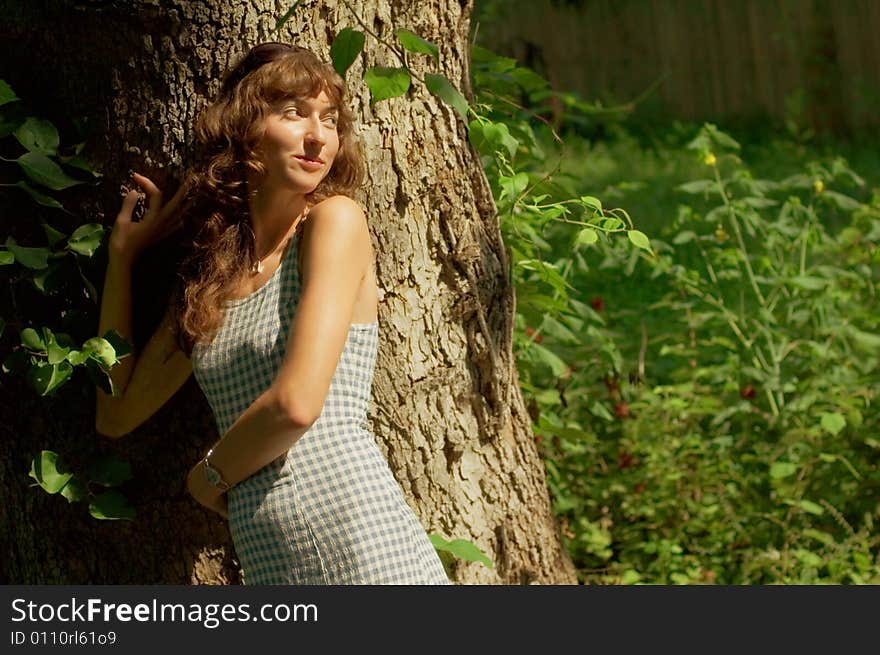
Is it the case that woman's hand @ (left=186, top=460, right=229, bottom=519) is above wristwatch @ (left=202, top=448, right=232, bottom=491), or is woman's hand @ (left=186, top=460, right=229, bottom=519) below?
below

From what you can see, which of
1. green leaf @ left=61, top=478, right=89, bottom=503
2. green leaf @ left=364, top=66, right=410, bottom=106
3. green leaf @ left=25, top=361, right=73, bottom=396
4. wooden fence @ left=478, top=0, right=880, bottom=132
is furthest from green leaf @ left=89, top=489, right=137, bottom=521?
wooden fence @ left=478, top=0, right=880, bottom=132

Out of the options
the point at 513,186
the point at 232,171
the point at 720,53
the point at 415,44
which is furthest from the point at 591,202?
the point at 720,53

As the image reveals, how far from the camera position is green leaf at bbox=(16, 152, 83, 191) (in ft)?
7.86

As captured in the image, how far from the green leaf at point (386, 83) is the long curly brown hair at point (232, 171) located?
0.07 meters

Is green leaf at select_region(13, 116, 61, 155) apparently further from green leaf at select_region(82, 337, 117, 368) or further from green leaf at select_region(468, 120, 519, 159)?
green leaf at select_region(468, 120, 519, 159)

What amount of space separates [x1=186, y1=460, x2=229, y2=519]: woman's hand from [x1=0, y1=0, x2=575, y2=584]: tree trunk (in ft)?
0.98

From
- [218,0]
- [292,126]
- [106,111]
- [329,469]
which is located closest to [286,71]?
[292,126]

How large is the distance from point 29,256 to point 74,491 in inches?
19.1

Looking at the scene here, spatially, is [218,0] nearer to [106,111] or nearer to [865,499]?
[106,111]

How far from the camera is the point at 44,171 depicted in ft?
7.91

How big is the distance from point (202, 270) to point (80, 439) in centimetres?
54

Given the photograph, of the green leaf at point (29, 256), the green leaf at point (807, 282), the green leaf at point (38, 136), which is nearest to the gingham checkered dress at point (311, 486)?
the green leaf at point (29, 256)

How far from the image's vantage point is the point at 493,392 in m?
2.80

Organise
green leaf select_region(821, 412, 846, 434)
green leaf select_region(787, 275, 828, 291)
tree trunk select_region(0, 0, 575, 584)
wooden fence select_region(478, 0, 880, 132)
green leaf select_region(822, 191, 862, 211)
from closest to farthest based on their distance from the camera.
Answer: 1. tree trunk select_region(0, 0, 575, 584)
2. green leaf select_region(821, 412, 846, 434)
3. green leaf select_region(787, 275, 828, 291)
4. green leaf select_region(822, 191, 862, 211)
5. wooden fence select_region(478, 0, 880, 132)
